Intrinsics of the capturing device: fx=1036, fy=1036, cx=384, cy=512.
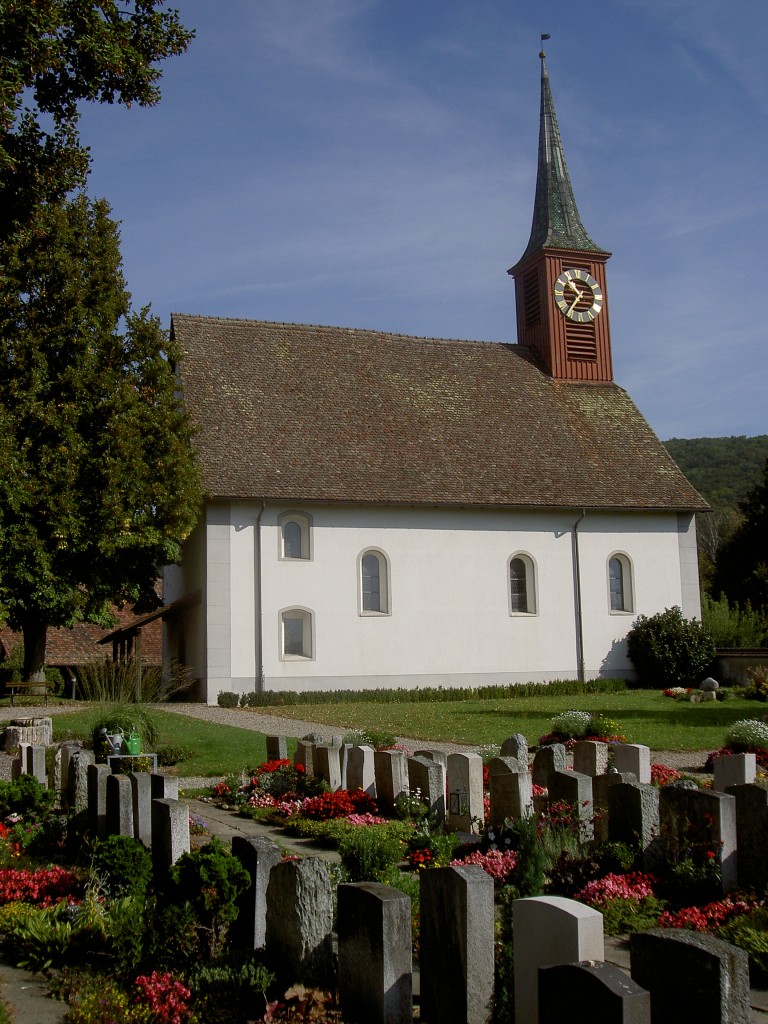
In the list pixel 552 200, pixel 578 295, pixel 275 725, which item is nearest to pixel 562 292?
pixel 578 295

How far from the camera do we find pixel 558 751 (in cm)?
981

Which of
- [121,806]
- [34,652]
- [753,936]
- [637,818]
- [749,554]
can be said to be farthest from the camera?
[749,554]

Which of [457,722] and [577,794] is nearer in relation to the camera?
[577,794]

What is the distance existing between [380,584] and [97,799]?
70.8 feet

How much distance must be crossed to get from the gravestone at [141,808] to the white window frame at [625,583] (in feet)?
84.4

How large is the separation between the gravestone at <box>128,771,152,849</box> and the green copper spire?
31.8 metres

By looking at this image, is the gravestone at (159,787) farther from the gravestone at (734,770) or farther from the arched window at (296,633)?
the arched window at (296,633)

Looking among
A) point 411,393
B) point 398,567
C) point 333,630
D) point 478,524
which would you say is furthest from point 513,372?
point 333,630

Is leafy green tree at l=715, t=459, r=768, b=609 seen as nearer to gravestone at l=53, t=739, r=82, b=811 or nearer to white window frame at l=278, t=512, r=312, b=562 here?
white window frame at l=278, t=512, r=312, b=562

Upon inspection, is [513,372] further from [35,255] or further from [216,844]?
[216,844]

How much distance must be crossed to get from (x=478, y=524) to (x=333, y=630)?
17.9 feet

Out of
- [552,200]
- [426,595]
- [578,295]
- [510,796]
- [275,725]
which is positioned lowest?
[275,725]

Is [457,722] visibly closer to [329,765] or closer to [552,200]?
[329,765]

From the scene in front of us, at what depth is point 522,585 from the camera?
31.5 m
